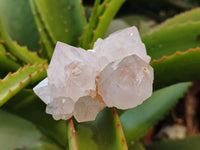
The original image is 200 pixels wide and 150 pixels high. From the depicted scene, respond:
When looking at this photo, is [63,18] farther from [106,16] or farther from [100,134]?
[100,134]

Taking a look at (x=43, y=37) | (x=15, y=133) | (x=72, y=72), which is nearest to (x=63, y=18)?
(x=43, y=37)

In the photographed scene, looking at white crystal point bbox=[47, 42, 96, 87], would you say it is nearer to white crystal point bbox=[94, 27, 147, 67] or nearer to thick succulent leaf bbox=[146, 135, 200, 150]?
white crystal point bbox=[94, 27, 147, 67]

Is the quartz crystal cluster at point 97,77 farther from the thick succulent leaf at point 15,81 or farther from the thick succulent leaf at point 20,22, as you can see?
the thick succulent leaf at point 20,22

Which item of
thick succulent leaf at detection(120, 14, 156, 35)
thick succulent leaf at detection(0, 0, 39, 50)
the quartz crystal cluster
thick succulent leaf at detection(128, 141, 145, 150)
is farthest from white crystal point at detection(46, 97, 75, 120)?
thick succulent leaf at detection(120, 14, 156, 35)

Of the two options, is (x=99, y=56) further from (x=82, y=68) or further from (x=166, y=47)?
(x=166, y=47)

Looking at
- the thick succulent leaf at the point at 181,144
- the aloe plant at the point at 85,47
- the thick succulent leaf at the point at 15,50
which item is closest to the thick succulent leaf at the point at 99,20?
the aloe plant at the point at 85,47

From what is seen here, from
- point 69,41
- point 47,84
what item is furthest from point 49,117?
point 69,41

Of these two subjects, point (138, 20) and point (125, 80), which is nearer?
point (125, 80)
